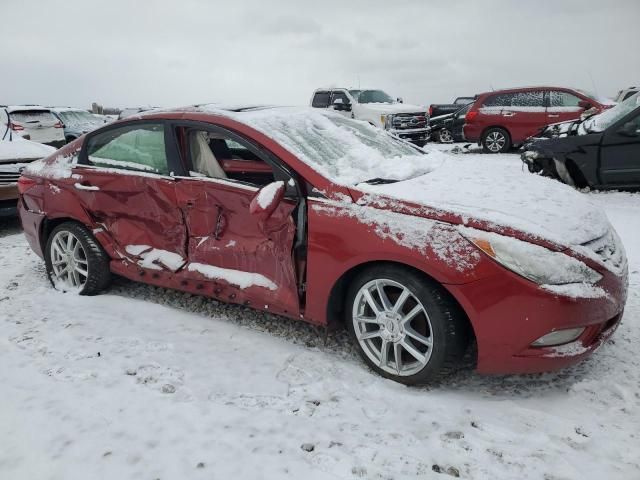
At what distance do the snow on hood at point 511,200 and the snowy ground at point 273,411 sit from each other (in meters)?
0.83

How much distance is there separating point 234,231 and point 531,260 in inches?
68.8

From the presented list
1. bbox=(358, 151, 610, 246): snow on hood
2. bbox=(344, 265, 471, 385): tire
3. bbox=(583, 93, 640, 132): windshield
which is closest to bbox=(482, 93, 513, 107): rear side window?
bbox=(583, 93, 640, 132): windshield

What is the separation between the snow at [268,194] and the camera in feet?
9.18

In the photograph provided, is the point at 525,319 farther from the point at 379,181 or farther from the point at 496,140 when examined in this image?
the point at 496,140

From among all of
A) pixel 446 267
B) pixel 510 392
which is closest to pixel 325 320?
pixel 446 267

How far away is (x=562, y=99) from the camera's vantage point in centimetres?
1221

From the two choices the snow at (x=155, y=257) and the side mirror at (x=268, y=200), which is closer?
the side mirror at (x=268, y=200)

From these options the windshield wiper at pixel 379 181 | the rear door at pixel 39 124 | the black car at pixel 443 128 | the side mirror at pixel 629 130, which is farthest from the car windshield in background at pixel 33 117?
the side mirror at pixel 629 130

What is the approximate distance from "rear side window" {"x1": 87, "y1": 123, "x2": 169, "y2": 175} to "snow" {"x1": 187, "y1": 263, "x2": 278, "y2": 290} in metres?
0.71

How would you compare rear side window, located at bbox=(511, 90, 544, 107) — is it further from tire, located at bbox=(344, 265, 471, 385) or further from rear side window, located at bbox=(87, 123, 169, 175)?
tire, located at bbox=(344, 265, 471, 385)

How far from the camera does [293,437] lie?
2314 millimetres

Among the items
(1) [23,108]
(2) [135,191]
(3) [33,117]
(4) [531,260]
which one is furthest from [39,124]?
(4) [531,260]

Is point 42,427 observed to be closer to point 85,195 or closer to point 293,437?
point 293,437

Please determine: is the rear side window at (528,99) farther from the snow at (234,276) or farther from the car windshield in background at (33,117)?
the car windshield in background at (33,117)
